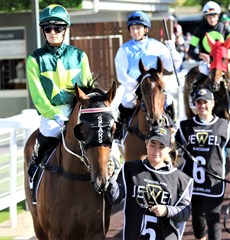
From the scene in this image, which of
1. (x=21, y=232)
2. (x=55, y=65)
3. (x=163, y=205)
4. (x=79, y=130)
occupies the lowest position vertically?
(x=21, y=232)

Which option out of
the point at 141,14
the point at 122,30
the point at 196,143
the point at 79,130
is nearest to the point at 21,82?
the point at 122,30

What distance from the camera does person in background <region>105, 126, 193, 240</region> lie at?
5.46 m

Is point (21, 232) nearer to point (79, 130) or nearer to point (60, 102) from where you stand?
point (60, 102)

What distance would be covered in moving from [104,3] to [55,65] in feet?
45.2

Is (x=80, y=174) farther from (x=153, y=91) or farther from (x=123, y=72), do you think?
(x=123, y=72)

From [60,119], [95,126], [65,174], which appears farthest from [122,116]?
[95,126]

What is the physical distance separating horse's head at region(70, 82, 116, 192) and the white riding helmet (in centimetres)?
736

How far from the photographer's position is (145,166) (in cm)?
557

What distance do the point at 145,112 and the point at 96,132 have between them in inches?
106

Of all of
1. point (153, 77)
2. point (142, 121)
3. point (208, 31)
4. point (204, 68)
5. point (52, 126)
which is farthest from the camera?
point (208, 31)

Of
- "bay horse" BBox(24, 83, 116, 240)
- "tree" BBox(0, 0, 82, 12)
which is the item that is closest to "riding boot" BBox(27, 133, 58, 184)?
"bay horse" BBox(24, 83, 116, 240)

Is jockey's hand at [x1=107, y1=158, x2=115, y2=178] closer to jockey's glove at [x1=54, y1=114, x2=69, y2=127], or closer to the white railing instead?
jockey's glove at [x1=54, y1=114, x2=69, y2=127]

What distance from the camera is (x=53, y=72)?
647 cm

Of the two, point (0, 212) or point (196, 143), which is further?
point (0, 212)
